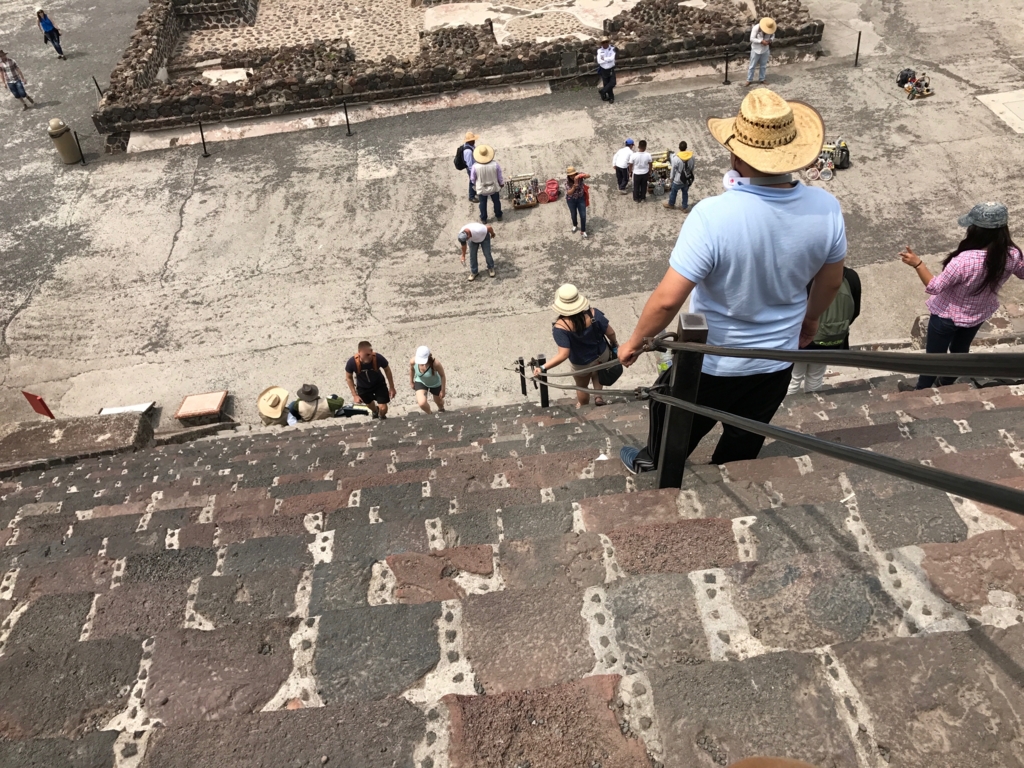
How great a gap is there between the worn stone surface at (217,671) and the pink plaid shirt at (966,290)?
4645 mm

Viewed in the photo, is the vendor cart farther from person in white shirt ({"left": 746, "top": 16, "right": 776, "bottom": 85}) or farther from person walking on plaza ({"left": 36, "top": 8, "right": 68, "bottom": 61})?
person walking on plaza ({"left": 36, "top": 8, "right": 68, "bottom": 61})

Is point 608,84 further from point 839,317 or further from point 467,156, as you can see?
point 839,317

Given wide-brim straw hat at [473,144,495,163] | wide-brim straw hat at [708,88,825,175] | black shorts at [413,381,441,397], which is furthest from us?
wide-brim straw hat at [473,144,495,163]

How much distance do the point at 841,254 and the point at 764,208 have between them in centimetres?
46

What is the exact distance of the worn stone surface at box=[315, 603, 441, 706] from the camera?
219 cm

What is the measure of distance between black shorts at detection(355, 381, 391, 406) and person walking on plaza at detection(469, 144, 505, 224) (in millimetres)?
3968

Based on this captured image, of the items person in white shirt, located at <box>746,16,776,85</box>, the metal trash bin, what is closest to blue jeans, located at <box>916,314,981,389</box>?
person in white shirt, located at <box>746,16,776,85</box>

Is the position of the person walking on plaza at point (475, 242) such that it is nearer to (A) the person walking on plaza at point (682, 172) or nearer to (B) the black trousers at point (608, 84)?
(A) the person walking on plaza at point (682, 172)

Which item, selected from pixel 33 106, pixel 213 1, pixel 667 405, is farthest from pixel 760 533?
pixel 213 1

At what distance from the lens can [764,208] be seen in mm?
2697

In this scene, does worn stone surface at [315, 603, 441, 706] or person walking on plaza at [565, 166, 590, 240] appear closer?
worn stone surface at [315, 603, 441, 706]

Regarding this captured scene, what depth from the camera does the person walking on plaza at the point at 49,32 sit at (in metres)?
16.0

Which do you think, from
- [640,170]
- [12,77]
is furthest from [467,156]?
[12,77]

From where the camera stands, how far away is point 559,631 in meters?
2.26
